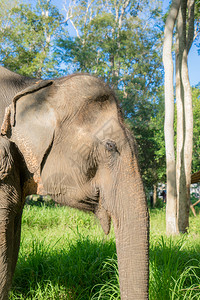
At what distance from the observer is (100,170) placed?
1.55 m

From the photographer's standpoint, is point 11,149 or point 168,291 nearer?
point 11,149

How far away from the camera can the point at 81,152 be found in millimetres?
1518

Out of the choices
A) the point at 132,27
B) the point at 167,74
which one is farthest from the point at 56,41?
the point at 167,74

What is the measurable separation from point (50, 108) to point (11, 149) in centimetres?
28

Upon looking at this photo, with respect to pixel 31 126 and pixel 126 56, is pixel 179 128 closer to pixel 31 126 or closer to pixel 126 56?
pixel 31 126

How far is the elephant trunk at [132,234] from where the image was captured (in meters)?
1.38

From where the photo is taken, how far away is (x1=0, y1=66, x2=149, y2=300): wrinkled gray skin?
148 cm

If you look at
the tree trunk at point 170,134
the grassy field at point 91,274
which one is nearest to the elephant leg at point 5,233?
the grassy field at point 91,274

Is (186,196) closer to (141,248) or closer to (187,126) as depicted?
(187,126)

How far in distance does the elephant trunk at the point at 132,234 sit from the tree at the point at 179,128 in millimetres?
4564

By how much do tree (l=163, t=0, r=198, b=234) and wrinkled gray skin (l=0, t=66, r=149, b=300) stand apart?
452cm

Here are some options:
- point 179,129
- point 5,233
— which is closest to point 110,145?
point 5,233

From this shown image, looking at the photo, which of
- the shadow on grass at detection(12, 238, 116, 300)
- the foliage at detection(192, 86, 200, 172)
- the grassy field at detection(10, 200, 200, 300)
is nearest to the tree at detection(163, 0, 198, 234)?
the grassy field at detection(10, 200, 200, 300)

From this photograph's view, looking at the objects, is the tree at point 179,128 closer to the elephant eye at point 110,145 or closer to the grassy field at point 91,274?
the grassy field at point 91,274
